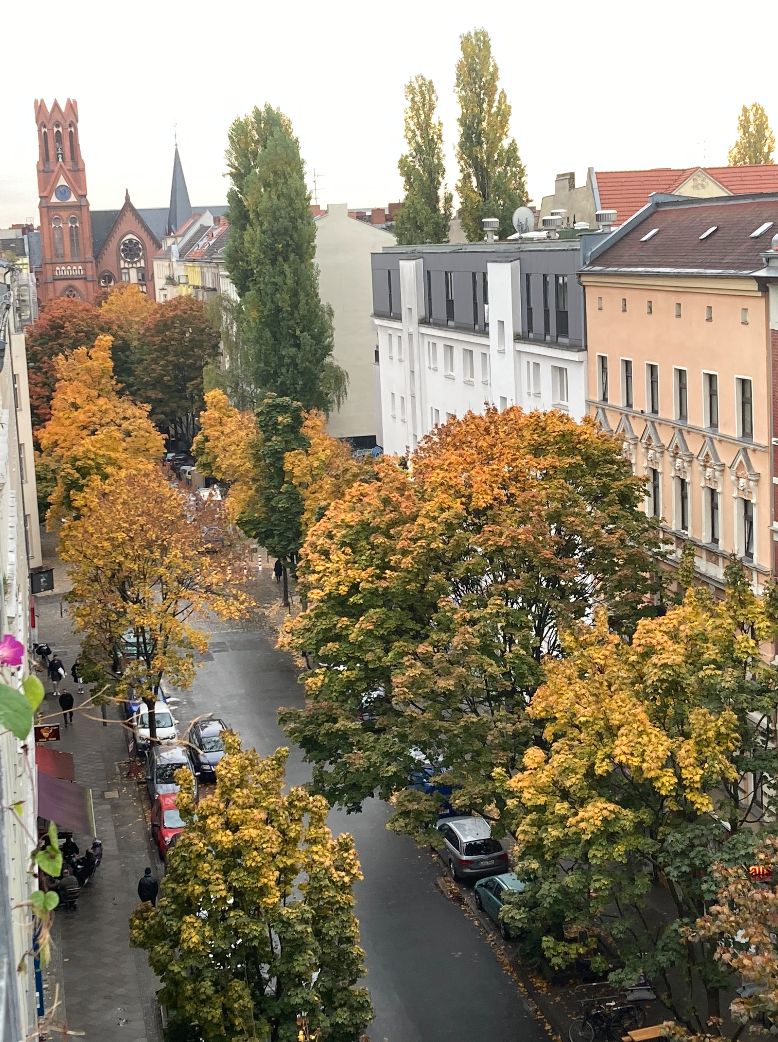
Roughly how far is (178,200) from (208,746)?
507 feet

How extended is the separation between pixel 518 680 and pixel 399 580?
12.4 feet

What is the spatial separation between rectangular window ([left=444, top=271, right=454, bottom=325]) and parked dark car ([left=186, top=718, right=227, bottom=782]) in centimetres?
2349

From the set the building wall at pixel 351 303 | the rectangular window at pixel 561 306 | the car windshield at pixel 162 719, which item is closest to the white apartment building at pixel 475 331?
the rectangular window at pixel 561 306

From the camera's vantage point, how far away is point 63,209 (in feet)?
583

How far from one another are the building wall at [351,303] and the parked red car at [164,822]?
2020 inches

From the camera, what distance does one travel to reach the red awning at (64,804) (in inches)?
1283

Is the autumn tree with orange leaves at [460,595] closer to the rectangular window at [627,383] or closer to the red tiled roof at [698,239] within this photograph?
the red tiled roof at [698,239]

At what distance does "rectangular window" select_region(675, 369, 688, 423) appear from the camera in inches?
1576

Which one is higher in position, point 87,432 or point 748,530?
point 87,432

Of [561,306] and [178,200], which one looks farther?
[178,200]

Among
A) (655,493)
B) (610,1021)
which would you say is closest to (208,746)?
(655,493)

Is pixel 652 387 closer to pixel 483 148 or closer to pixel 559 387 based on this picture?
pixel 559 387

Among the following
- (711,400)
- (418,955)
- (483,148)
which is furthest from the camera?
(483,148)

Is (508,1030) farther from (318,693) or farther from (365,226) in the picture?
(365,226)
